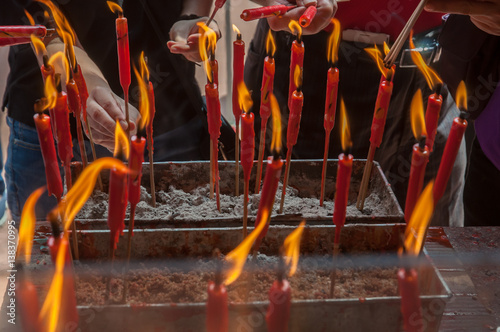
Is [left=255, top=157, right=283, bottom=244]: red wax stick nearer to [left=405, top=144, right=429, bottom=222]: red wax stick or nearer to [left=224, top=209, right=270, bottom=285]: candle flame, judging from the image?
[left=224, top=209, right=270, bottom=285]: candle flame

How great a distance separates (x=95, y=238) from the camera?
0.97 meters

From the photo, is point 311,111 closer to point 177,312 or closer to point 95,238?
point 95,238

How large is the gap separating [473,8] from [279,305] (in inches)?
34.4

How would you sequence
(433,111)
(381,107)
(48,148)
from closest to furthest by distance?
(48,148) → (433,111) → (381,107)

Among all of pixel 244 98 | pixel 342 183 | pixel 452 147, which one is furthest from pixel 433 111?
pixel 244 98

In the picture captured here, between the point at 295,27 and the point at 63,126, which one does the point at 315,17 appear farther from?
the point at 63,126

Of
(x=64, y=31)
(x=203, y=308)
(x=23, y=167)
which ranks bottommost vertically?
(x=23, y=167)

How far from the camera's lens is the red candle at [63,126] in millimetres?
871

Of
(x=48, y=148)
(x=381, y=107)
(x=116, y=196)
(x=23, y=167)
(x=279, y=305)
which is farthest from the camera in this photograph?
(x=23, y=167)

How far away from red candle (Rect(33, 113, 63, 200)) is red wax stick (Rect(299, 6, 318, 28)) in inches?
27.0

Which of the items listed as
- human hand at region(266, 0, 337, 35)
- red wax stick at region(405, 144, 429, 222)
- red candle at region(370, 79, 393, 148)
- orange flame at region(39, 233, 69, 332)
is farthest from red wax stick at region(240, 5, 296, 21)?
orange flame at region(39, 233, 69, 332)

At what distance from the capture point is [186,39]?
1.41 m

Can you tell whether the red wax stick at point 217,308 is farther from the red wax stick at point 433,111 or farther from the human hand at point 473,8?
the human hand at point 473,8

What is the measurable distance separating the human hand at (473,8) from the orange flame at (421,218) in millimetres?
463
